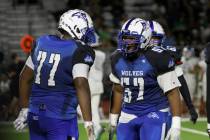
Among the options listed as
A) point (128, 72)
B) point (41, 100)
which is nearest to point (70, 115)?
point (41, 100)

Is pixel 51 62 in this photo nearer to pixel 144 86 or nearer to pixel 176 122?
pixel 144 86

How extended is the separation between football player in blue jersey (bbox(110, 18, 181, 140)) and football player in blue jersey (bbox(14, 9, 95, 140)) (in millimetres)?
551

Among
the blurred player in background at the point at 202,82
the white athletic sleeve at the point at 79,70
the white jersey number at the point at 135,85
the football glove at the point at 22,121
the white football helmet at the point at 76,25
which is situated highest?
the white football helmet at the point at 76,25

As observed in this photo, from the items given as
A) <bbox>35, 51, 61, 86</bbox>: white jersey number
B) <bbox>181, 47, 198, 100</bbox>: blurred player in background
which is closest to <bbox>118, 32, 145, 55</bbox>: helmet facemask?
<bbox>35, 51, 61, 86</bbox>: white jersey number

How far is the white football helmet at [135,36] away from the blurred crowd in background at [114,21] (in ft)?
28.1

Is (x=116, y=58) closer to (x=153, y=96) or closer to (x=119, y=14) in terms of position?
(x=153, y=96)

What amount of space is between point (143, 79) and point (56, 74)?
911 millimetres

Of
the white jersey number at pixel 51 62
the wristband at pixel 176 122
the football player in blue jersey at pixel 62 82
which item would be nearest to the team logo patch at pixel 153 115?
the wristband at pixel 176 122

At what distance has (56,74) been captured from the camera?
601cm

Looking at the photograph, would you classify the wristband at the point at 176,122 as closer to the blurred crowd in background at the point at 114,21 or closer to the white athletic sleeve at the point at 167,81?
the white athletic sleeve at the point at 167,81

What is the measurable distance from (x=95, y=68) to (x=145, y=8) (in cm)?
939

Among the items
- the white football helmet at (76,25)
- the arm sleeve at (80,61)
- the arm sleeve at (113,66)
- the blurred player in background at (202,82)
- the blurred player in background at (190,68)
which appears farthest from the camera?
the blurred player in background at (190,68)

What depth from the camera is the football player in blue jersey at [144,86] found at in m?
6.48

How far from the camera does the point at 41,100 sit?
6105 mm
